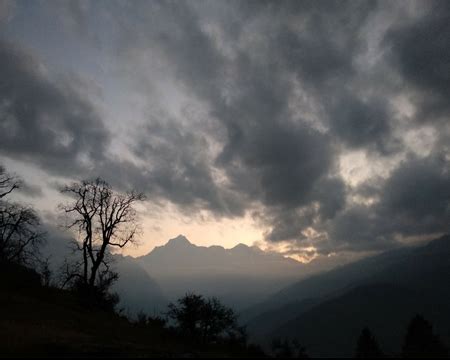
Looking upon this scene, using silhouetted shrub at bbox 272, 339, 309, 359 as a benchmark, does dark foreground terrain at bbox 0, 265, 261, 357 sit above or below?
above

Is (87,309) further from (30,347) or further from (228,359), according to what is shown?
(228,359)

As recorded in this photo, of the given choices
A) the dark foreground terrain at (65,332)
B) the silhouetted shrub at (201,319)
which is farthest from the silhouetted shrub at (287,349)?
the silhouetted shrub at (201,319)

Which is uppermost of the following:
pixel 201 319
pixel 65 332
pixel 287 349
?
pixel 65 332

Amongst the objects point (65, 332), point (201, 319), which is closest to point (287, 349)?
point (201, 319)

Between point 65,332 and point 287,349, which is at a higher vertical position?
point 65,332

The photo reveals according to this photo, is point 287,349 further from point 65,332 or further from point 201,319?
point 65,332

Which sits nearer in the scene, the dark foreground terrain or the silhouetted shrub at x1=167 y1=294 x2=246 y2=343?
the dark foreground terrain

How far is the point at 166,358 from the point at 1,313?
12.3 m

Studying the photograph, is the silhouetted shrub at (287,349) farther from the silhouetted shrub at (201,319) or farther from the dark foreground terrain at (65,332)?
the silhouetted shrub at (201,319)

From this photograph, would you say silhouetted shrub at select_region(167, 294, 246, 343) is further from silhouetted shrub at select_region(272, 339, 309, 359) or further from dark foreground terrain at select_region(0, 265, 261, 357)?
silhouetted shrub at select_region(272, 339, 309, 359)

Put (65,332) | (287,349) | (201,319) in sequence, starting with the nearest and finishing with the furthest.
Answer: (65,332) < (201,319) < (287,349)

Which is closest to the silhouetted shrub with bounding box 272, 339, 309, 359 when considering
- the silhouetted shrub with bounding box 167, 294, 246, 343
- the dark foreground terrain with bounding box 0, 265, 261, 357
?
the dark foreground terrain with bounding box 0, 265, 261, 357

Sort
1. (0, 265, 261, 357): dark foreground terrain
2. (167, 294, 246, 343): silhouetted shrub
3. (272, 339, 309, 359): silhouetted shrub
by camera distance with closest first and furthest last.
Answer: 1. (0, 265, 261, 357): dark foreground terrain
2. (272, 339, 309, 359): silhouetted shrub
3. (167, 294, 246, 343): silhouetted shrub

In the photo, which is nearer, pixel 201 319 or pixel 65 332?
pixel 65 332
